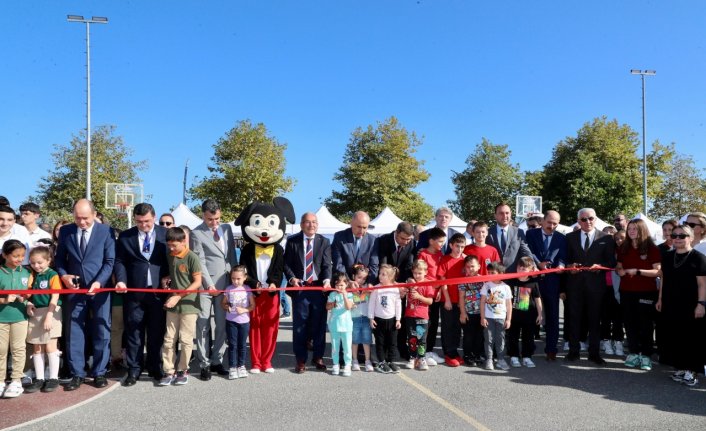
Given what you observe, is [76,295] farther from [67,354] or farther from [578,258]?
[578,258]

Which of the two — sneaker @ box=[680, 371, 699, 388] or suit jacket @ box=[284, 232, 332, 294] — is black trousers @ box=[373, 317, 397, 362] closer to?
suit jacket @ box=[284, 232, 332, 294]

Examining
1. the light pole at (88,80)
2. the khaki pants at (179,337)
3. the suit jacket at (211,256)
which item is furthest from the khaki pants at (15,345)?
the light pole at (88,80)

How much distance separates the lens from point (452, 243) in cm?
699

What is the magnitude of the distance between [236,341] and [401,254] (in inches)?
97.3

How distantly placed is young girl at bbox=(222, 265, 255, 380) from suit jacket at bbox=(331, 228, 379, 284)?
1266 millimetres

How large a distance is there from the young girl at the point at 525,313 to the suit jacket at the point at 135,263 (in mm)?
4482

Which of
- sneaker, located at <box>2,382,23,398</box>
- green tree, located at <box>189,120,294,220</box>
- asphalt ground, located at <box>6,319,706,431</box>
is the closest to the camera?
asphalt ground, located at <box>6,319,706,431</box>

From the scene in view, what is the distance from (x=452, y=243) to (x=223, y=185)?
29499 mm

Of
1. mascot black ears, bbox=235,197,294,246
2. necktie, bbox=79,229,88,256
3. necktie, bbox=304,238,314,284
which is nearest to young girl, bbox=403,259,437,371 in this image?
necktie, bbox=304,238,314,284

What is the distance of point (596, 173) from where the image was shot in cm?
3931

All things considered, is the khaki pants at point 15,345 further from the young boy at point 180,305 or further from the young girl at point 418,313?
the young girl at point 418,313

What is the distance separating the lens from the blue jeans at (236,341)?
6242 mm

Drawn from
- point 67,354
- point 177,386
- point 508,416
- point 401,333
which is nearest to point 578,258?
point 401,333

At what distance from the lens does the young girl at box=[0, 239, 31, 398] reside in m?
5.43
